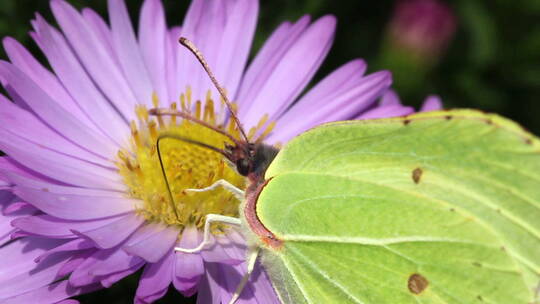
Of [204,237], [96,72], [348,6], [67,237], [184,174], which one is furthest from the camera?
[348,6]

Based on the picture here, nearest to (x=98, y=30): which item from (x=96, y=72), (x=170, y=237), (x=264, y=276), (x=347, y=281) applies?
(x=96, y=72)

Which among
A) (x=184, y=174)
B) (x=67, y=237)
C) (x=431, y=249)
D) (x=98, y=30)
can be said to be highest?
(x=98, y=30)

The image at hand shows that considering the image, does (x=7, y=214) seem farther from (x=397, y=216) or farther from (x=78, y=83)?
(x=397, y=216)

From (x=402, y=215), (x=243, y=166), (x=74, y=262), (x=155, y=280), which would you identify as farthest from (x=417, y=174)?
(x=74, y=262)

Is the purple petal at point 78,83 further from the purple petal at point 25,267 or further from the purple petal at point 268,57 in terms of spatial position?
the purple petal at point 25,267

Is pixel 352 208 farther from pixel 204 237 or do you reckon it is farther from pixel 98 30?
pixel 98 30

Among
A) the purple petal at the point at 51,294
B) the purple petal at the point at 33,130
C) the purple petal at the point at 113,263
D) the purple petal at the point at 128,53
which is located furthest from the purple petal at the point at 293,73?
the purple petal at the point at 51,294

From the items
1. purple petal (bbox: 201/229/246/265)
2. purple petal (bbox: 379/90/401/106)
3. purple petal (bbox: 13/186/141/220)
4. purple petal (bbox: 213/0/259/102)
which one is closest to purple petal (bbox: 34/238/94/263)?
purple petal (bbox: 13/186/141/220)
